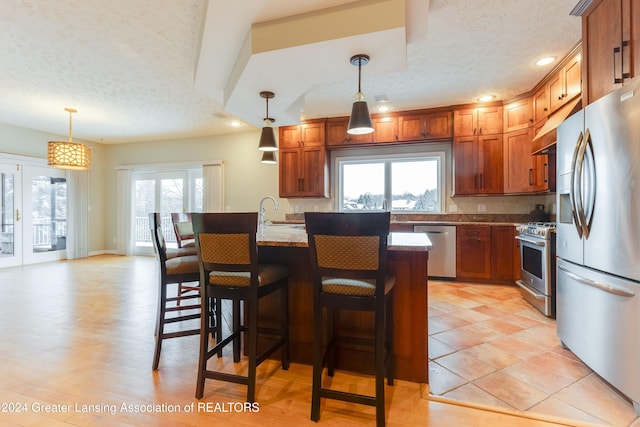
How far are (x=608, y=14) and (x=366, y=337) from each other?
8.67 ft

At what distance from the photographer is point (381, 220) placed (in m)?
1.43

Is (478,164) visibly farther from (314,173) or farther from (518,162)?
(314,173)

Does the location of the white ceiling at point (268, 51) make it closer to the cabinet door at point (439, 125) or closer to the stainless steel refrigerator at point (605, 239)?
the cabinet door at point (439, 125)

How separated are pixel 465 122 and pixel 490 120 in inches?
13.2

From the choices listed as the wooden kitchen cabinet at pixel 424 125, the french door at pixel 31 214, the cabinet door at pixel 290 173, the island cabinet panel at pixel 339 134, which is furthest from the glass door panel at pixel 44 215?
the wooden kitchen cabinet at pixel 424 125

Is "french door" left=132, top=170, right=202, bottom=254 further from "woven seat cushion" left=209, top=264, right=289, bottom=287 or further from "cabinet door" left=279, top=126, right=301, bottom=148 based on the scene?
"woven seat cushion" left=209, top=264, right=289, bottom=287

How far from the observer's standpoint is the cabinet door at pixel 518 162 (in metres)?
4.10

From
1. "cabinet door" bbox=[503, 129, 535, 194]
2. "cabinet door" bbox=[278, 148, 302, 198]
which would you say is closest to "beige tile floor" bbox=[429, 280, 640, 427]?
"cabinet door" bbox=[503, 129, 535, 194]

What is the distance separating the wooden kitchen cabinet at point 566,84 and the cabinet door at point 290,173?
3.60 metres

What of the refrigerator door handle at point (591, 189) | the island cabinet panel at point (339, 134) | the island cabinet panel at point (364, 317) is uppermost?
the island cabinet panel at point (339, 134)

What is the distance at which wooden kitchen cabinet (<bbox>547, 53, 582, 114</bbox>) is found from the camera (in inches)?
118

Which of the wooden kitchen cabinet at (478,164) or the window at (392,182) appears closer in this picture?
the wooden kitchen cabinet at (478,164)

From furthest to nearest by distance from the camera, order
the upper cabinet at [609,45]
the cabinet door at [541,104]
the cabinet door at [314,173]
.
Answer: the cabinet door at [314,173] < the cabinet door at [541,104] < the upper cabinet at [609,45]

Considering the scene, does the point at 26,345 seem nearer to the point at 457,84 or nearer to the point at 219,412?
the point at 219,412
